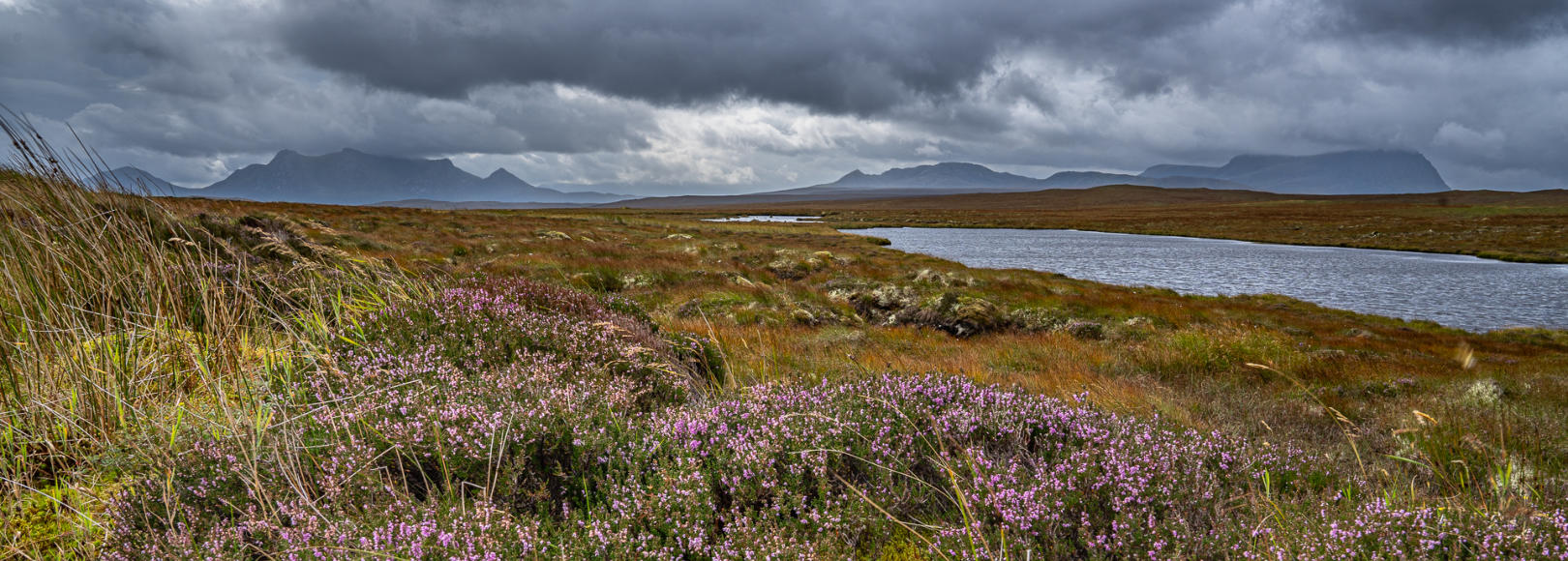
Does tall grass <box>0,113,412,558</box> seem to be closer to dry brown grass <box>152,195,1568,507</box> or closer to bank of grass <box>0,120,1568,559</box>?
bank of grass <box>0,120,1568,559</box>

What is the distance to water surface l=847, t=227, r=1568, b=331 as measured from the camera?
26.5 meters

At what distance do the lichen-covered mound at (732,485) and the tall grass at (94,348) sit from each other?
14.1 inches

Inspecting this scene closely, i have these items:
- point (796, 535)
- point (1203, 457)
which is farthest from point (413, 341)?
point (1203, 457)

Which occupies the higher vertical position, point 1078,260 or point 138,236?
point 138,236

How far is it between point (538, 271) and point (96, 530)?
13.2 metres

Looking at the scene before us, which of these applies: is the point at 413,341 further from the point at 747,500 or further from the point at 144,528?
the point at 747,500

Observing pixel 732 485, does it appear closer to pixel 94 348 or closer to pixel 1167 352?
pixel 94 348

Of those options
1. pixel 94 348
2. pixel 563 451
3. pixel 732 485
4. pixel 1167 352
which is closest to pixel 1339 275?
pixel 1167 352

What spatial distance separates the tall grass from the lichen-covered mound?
359 mm

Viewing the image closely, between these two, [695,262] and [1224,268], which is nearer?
[695,262]

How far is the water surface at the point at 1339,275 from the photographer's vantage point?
2652cm

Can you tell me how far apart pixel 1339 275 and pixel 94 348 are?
52463 mm

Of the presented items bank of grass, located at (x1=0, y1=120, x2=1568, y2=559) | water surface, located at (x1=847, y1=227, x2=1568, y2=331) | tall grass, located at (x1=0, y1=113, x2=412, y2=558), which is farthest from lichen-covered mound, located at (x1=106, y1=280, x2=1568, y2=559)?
water surface, located at (x1=847, y1=227, x2=1568, y2=331)

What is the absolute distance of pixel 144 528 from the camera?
2715 mm
